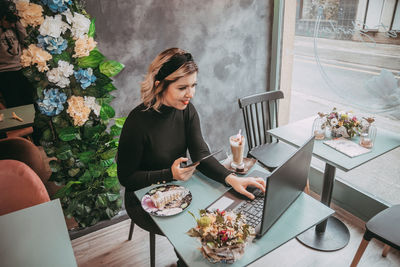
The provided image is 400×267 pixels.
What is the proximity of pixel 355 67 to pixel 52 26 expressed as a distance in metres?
2.35

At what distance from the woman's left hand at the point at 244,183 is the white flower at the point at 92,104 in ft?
3.51

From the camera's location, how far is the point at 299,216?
4.58 ft

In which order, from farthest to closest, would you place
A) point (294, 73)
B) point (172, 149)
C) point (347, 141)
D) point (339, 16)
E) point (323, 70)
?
point (294, 73)
point (323, 70)
point (339, 16)
point (347, 141)
point (172, 149)

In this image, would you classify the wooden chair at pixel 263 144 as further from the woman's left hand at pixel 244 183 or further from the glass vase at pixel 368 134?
the woman's left hand at pixel 244 183

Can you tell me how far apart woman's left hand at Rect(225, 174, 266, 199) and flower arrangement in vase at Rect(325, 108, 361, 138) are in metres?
A: 1.01

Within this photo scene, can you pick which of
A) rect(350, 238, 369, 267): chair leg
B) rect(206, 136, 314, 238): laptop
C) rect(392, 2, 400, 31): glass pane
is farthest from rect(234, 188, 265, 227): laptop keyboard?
rect(392, 2, 400, 31): glass pane

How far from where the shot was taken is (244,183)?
154cm

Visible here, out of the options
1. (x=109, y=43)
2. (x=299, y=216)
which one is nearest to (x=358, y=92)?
(x=299, y=216)

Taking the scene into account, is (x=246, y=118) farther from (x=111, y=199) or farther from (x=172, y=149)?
(x=111, y=199)

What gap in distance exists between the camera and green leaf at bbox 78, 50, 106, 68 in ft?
6.36

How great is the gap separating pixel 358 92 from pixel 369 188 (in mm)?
863

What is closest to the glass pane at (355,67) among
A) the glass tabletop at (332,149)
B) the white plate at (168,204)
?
the glass tabletop at (332,149)

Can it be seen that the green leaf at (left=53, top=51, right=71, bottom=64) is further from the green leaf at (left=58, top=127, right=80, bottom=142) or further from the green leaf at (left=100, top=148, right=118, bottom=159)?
the green leaf at (left=100, top=148, right=118, bottom=159)

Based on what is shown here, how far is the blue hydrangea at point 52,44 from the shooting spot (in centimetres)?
177
